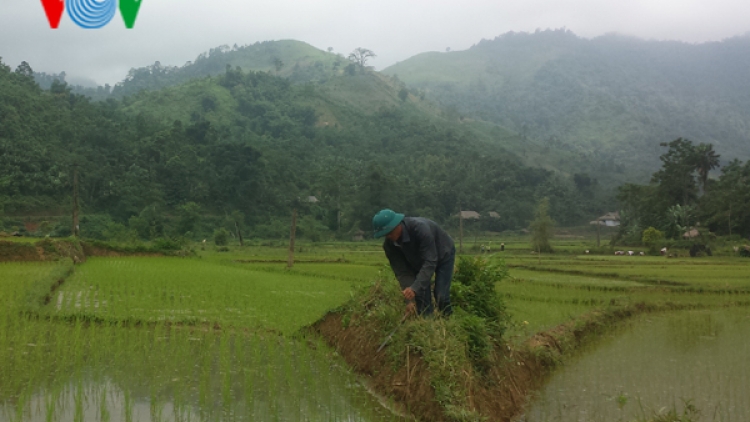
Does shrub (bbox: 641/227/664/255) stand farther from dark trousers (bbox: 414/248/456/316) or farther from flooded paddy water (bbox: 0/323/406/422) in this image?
dark trousers (bbox: 414/248/456/316)

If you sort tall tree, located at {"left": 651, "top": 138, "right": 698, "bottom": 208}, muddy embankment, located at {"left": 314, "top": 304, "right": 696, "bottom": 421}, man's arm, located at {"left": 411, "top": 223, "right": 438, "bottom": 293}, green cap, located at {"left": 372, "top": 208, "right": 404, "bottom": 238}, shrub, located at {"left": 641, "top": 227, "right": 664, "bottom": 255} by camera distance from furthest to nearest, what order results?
tall tree, located at {"left": 651, "top": 138, "right": 698, "bottom": 208}
shrub, located at {"left": 641, "top": 227, "right": 664, "bottom": 255}
man's arm, located at {"left": 411, "top": 223, "right": 438, "bottom": 293}
green cap, located at {"left": 372, "top": 208, "right": 404, "bottom": 238}
muddy embankment, located at {"left": 314, "top": 304, "right": 696, "bottom": 421}

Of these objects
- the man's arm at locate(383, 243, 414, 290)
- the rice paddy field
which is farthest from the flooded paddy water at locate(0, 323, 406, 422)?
the man's arm at locate(383, 243, 414, 290)

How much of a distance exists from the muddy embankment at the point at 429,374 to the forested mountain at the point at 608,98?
234ft

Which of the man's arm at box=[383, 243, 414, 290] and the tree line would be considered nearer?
the man's arm at box=[383, 243, 414, 290]

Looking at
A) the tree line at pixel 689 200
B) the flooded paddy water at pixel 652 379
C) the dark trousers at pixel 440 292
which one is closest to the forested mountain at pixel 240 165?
the tree line at pixel 689 200

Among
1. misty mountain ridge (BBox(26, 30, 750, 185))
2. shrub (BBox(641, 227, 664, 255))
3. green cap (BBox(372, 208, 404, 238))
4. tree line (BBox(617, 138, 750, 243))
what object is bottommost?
shrub (BBox(641, 227, 664, 255))

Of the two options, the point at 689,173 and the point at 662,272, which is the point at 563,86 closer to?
the point at 689,173

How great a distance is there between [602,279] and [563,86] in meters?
129

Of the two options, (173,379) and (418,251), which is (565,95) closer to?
(418,251)

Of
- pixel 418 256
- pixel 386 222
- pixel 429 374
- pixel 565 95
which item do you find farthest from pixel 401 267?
pixel 565 95

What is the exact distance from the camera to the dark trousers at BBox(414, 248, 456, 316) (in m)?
5.21

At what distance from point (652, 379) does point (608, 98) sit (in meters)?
126

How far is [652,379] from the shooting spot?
5.86 metres

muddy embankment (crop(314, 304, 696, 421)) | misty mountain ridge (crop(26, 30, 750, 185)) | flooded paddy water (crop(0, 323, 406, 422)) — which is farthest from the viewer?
misty mountain ridge (crop(26, 30, 750, 185))
